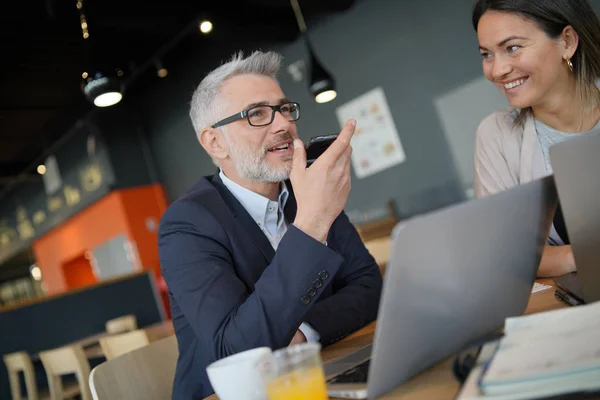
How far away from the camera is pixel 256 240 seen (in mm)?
1317

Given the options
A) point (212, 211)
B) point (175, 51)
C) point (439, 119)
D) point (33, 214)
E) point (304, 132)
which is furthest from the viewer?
point (33, 214)

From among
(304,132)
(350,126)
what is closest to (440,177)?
(304,132)

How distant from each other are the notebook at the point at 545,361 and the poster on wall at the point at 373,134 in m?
5.19

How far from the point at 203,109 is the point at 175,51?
629cm

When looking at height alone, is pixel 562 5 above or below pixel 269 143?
above

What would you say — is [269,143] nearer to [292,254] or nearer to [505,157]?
[292,254]

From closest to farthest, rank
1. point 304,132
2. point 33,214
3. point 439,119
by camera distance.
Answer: point 439,119 → point 304,132 → point 33,214

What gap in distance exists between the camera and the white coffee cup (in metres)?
0.73

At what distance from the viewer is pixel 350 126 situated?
106 cm

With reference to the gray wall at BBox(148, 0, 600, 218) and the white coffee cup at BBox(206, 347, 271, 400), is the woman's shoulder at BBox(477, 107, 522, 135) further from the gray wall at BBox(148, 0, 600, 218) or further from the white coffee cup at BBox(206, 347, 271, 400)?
the gray wall at BBox(148, 0, 600, 218)

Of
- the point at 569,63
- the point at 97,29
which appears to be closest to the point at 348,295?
the point at 569,63

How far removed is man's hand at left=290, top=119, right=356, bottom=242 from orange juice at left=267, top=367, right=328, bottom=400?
413 mm

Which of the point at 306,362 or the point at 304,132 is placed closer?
the point at 306,362

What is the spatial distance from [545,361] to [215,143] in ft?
3.71
